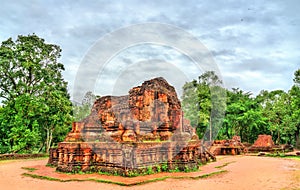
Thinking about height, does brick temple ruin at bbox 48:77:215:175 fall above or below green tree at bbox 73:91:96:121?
below

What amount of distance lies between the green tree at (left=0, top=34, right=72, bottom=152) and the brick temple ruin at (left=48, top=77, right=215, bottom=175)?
7335mm

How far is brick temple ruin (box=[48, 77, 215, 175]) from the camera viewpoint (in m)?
12.4

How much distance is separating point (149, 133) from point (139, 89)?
9.57 ft

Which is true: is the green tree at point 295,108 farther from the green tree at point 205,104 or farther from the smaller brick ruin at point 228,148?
the smaller brick ruin at point 228,148

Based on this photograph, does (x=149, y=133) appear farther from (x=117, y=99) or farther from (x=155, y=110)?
(x=117, y=99)

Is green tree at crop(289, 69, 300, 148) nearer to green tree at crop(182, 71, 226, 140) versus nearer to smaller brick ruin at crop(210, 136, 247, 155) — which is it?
green tree at crop(182, 71, 226, 140)

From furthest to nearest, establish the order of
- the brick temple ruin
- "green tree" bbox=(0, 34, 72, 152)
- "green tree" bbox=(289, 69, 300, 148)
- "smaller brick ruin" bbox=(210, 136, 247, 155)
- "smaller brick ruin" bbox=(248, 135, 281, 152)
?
"green tree" bbox=(289, 69, 300, 148), "smaller brick ruin" bbox=(248, 135, 281, 152), "smaller brick ruin" bbox=(210, 136, 247, 155), "green tree" bbox=(0, 34, 72, 152), the brick temple ruin

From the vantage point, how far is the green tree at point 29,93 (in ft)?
72.1

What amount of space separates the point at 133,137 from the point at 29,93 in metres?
14.6

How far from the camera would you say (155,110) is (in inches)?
628

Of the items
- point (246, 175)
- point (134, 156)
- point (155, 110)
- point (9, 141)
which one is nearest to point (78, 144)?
point (134, 156)

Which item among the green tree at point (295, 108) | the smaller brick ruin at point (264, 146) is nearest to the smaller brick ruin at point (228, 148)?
the smaller brick ruin at point (264, 146)

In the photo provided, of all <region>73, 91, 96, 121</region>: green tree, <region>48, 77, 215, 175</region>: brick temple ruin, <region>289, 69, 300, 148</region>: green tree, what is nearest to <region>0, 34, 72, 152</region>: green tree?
<region>48, 77, 215, 175</region>: brick temple ruin

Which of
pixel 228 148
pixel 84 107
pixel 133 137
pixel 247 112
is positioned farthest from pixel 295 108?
pixel 133 137
